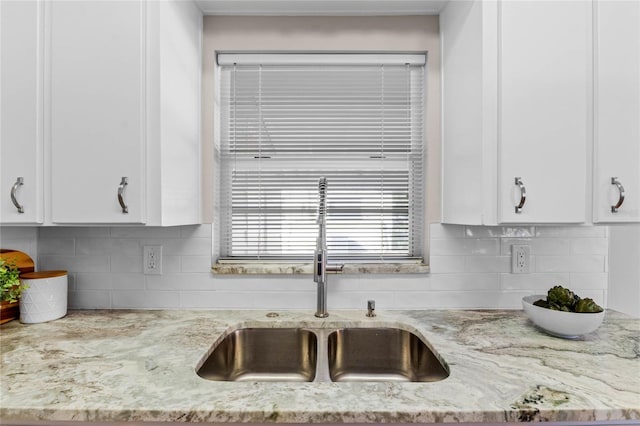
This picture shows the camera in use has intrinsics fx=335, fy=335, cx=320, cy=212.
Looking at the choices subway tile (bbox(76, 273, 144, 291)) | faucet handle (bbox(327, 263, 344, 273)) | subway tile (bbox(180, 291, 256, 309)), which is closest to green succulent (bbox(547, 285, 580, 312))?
faucet handle (bbox(327, 263, 344, 273))

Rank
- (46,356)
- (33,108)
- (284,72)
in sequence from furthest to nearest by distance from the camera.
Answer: (284,72) → (33,108) → (46,356)

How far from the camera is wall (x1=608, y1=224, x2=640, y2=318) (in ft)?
4.87

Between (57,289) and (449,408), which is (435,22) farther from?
(57,289)

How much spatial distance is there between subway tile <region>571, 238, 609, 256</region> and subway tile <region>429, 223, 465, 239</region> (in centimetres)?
53

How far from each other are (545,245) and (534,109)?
27.4 inches

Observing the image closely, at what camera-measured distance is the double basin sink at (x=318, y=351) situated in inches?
53.9

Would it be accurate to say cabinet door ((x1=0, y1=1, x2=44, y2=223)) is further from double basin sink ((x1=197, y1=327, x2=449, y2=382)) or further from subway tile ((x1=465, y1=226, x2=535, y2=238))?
subway tile ((x1=465, y1=226, x2=535, y2=238))

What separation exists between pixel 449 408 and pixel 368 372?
618 mm

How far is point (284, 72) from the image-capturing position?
1.66 m

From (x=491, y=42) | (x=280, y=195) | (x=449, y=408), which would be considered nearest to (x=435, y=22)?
(x=491, y=42)

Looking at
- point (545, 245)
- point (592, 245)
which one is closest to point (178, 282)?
point (545, 245)

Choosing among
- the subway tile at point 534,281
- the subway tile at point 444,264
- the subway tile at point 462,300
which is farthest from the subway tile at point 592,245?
the subway tile at point 444,264

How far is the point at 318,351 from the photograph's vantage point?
4.38 feet

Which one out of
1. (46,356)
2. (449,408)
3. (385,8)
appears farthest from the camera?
(385,8)
